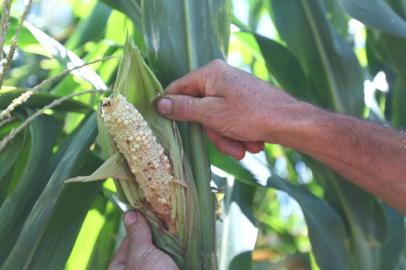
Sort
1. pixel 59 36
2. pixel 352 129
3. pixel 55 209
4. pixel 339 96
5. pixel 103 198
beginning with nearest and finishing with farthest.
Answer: pixel 55 209 → pixel 352 129 → pixel 103 198 → pixel 339 96 → pixel 59 36

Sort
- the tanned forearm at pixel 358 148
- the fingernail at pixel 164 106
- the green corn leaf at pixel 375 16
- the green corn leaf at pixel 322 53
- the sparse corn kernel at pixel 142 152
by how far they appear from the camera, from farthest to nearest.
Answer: the green corn leaf at pixel 322 53, the green corn leaf at pixel 375 16, the tanned forearm at pixel 358 148, the fingernail at pixel 164 106, the sparse corn kernel at pixel 142 152

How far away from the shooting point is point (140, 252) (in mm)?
1021

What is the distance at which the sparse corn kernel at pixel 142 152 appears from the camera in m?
0.97

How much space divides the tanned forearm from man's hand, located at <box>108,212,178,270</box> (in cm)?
30

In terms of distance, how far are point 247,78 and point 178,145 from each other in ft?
0.58

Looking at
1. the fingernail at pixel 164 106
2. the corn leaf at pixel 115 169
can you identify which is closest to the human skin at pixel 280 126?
the fingernail at pixel 164 106

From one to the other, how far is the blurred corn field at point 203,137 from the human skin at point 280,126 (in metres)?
0.05

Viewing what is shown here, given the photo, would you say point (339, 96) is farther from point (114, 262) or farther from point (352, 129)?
point (114, 262)

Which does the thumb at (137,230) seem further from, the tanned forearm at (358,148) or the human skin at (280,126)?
the tanned forearm at (358,148)

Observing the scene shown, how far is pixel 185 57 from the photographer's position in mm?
1180

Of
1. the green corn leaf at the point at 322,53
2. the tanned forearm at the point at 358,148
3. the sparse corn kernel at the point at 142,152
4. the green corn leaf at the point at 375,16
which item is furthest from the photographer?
the green corn leaf at the point at 322,53

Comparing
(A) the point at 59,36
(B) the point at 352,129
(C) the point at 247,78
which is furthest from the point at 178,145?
(A) the point at 59,36

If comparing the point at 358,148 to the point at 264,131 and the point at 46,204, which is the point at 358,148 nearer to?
the point at 264,131

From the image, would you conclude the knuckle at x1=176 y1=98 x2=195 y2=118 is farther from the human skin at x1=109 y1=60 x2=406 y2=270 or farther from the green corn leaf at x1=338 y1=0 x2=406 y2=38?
the green corn leaf at x1=338 y1=0 x2=406 y2=38
